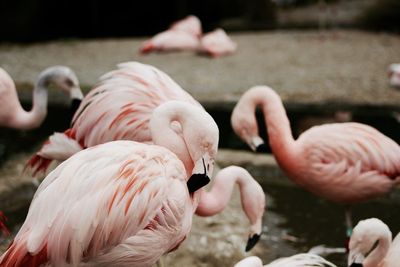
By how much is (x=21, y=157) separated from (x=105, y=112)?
193 cm

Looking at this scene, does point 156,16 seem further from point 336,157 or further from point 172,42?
point 336,157

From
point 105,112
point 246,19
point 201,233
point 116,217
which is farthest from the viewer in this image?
point 246,19

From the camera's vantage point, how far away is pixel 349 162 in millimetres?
3658

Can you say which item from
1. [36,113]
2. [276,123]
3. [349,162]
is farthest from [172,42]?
[349,162]

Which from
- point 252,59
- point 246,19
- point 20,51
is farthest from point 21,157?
point 246,19

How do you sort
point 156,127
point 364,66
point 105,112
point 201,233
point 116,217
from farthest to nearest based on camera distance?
point 364,66
point 201,233
point 105,112
point 156,127
point 116,217

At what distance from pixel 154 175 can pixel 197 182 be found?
262 millimetres

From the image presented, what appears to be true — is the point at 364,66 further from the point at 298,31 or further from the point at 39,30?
the point at 39,30

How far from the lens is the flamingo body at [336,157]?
3.64 m

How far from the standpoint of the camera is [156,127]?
3.01 m

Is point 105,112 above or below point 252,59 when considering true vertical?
above

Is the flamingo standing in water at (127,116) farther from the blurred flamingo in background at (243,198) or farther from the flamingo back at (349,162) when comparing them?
the flamingo back at (349,162)

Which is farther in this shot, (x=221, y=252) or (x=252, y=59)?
(x=252, y=59)

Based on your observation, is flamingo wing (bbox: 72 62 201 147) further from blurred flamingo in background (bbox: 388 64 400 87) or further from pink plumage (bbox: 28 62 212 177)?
blurred flamingo in background (bbox: 388 64 400 87)
